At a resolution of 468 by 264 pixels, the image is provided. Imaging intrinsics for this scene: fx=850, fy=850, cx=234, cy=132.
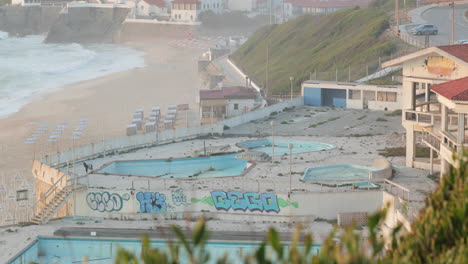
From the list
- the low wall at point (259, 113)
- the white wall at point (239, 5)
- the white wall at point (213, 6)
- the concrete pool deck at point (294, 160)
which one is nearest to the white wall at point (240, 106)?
the low wall at point (259, 113)

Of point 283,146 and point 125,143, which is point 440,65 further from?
point 125,143

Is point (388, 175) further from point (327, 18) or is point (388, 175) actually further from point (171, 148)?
point (327, 18)

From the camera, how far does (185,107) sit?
56.4 metres

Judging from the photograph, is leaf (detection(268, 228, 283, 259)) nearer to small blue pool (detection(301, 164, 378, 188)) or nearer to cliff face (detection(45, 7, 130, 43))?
small blue pool (detection(301, 164, 378, 188))

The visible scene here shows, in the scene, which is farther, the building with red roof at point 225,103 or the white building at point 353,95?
the building with red roof at point 225,103

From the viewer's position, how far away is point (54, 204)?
1188 inches

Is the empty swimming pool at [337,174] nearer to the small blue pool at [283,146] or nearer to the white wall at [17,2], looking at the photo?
the small blue pool at [283,146]

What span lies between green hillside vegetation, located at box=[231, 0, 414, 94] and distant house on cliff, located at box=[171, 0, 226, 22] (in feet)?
111

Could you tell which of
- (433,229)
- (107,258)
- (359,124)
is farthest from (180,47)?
(433,229)

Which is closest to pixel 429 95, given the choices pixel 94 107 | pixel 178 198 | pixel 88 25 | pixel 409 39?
pixel 178 198

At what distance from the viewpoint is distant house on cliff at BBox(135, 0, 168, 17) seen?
13712 cm

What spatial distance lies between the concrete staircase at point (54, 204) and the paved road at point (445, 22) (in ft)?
122

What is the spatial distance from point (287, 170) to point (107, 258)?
405 inches

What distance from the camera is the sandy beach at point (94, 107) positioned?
140 ft
